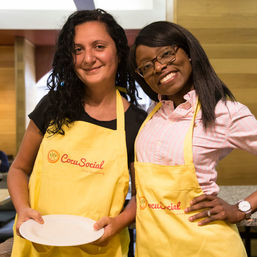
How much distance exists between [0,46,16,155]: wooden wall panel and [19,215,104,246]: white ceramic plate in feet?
17.3

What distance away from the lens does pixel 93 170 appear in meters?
1.14

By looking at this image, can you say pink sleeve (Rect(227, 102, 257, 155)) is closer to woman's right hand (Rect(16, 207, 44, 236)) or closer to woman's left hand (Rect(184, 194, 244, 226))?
woman's left hand (Rect(184, 194, 244, 226))

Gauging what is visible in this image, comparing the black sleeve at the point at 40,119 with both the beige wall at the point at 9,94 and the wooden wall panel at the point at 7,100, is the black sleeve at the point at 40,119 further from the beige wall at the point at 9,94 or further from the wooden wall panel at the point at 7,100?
the wooden wall panel at the point at 7,100

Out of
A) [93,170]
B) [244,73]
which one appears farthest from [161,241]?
[244,73]

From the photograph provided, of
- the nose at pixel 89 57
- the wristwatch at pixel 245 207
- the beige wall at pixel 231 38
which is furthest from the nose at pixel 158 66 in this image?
the beige wall at pixel 231 38

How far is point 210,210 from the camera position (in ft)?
3.25

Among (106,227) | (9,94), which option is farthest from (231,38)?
(9,94)

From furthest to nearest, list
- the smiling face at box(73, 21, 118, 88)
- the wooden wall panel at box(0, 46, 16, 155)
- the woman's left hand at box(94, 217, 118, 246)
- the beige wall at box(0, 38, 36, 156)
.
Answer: the wooden wall panel at box(0, 46, 16, 155)
the beige wall at box(0, 38, 36, 156)
the smiling face at box(73, 21, 118, 88)
the woman's left hand at box(94, 217, 118, 246)

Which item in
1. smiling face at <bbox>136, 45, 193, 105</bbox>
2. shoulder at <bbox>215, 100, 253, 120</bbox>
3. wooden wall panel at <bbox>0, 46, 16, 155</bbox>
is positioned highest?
smiling face at <bbox>136, 45, 193, 105</bbox>

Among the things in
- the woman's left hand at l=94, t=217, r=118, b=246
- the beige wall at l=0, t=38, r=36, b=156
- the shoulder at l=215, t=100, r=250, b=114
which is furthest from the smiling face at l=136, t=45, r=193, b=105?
the beige wall at l=0, t=38, r=36, b=156

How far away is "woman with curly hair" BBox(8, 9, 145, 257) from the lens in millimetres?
1140

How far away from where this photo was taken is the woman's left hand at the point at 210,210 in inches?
39.0

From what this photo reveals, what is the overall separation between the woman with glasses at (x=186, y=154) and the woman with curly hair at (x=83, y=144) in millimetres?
110

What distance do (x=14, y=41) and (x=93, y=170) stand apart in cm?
506
